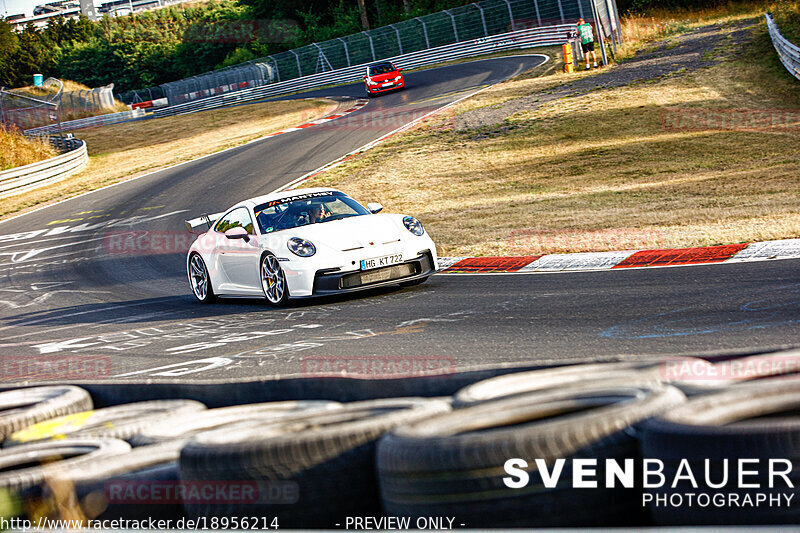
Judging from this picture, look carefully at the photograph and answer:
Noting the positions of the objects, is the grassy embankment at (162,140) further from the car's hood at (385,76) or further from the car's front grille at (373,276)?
the car's front grille at (373,276)

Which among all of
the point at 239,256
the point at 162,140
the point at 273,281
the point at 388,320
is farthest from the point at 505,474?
the point at 162,140

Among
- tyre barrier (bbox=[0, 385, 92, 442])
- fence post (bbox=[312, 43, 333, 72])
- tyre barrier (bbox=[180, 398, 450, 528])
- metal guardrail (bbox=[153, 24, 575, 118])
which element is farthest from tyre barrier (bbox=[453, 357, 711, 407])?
fence post (bbox=[312, 43, 333, 72])

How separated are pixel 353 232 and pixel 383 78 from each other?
107 feet

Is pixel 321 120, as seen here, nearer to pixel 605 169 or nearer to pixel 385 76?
pixel 385 76

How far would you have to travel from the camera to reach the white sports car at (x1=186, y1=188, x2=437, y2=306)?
10.1 metres

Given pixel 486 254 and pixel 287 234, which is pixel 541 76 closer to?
pixel 486 254

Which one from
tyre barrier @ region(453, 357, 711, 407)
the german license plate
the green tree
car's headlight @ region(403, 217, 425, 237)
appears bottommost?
the german license plate

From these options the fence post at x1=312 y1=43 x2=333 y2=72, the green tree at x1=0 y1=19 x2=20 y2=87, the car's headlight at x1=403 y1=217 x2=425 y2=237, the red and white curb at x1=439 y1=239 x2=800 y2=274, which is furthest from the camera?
the green tree at x1=0 y1=19 x2=20 y2=87

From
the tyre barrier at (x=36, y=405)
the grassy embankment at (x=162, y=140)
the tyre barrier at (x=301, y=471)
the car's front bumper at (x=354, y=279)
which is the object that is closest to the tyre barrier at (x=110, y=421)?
the tyre barrier at (x=36, y=405)

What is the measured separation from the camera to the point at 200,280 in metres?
12.3

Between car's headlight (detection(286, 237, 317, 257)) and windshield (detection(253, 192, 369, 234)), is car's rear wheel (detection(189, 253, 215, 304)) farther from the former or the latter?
car's headlight (detection(286, 237, 317, 257))

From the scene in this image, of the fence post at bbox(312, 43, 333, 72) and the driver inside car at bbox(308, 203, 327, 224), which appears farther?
the fence post at bbox(312, 43, 333, 72)

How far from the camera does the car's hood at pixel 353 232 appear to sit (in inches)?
404

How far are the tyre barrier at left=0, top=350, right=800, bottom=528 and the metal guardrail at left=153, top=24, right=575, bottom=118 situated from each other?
4403cm
